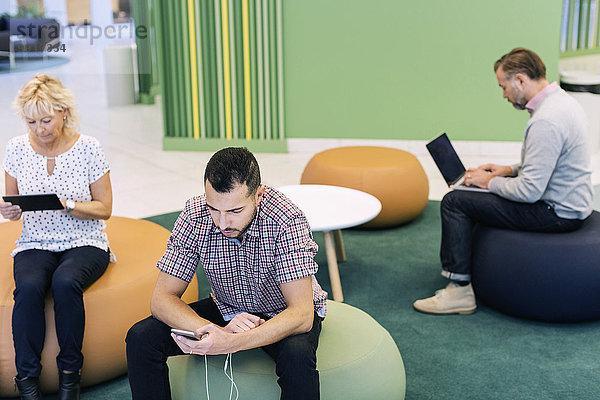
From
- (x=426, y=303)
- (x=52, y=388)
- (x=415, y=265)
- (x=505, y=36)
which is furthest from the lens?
(x=505, y=36)

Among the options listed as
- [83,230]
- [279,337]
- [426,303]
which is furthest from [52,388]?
[426,303]

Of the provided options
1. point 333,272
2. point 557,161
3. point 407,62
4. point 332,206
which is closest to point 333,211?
point 332,206

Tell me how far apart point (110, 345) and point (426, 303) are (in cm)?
154

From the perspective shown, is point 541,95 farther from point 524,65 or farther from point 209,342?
point 209,342

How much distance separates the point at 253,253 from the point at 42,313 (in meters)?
0.92

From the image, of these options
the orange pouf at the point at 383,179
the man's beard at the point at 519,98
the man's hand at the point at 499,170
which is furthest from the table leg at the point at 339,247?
the man's beard at the point at 519,98

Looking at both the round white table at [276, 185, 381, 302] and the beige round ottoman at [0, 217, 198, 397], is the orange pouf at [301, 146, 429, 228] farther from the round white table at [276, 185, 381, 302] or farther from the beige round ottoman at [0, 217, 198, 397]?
the beige round ottoman at [0, 217, 198, 397]

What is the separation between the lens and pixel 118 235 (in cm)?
339

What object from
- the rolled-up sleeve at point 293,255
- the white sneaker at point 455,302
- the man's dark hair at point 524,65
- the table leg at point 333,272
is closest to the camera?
the rolled-up sleeve at point 293,255

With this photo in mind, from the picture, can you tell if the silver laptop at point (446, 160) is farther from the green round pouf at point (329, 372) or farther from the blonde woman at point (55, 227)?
the blonde woman at point (55, 227)

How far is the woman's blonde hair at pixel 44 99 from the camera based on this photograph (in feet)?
9.33

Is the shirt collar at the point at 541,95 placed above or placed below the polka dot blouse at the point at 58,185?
above

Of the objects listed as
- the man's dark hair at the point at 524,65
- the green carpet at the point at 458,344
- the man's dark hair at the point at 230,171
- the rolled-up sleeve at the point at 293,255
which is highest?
the man's dark hair at the point at 524,65

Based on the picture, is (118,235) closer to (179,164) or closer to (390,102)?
(179,164)
